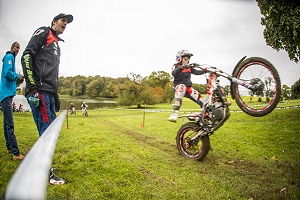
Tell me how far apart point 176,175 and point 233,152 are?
5.14ft

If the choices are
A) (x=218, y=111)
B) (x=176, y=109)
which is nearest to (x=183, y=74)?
(x=176, y=109)

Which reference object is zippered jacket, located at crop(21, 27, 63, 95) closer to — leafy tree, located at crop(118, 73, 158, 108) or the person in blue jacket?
the person in blue jacket

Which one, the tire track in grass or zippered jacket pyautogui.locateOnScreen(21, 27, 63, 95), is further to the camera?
the tire track in grass

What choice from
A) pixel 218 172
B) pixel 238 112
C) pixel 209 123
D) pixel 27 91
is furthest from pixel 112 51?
pixel 238 112

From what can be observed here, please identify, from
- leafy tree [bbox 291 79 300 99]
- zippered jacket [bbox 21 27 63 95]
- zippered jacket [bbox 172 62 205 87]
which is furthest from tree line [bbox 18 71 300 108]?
leafy tree [bbox 291 79 300 99]

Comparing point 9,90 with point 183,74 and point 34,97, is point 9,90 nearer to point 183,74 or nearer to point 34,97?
point 34,97

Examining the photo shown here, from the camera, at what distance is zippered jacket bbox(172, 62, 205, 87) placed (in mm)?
2844

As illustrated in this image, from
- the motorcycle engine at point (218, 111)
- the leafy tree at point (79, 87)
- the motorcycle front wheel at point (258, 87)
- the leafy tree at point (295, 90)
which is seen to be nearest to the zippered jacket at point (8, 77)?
the leafy tree at point (79, 87)

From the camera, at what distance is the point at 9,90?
2.57 metres

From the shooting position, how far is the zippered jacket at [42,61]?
6.89ft

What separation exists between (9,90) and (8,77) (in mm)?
216

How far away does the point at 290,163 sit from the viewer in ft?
9.29

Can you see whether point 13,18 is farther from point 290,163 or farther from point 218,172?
point 290,163

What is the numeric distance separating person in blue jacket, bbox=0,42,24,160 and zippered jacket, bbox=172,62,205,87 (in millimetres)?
2415
